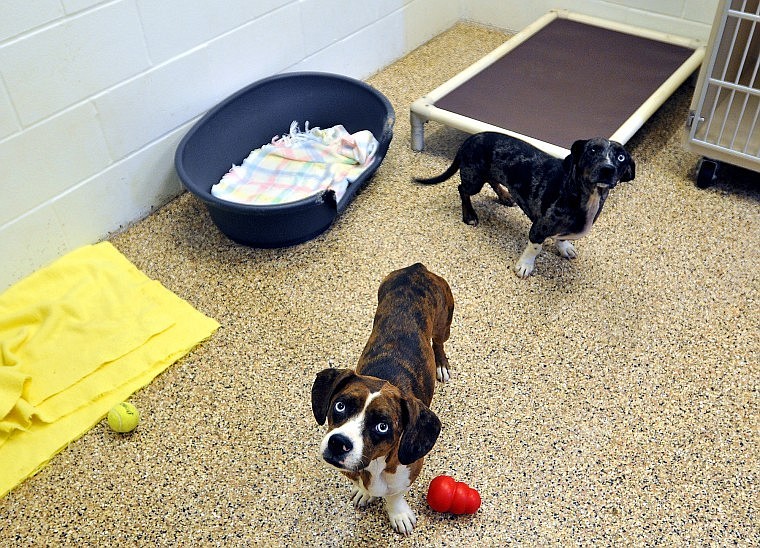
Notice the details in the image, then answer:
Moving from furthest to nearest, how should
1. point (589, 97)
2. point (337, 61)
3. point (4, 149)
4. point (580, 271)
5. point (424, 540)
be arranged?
Result: point (337, 61) → point (589, 97) → point (580, 271) → point (4, 149) → point (424, 540)

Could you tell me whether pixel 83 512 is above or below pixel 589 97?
below

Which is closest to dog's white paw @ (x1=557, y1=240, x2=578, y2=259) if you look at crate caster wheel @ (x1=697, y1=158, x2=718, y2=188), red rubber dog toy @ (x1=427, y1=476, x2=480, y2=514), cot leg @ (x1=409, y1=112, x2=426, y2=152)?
crate caster wheel @ (x1=697, y1=158, x2=718, y2=188)

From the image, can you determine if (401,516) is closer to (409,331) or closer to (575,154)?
(409,331)

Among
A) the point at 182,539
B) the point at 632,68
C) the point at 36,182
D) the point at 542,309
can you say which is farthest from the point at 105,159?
the point at 632,68

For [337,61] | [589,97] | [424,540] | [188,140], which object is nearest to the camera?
[424,540]

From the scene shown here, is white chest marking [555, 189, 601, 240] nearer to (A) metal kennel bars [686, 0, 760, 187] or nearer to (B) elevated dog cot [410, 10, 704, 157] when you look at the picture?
(B) elevated dog cot [410, 10, 704, 157]

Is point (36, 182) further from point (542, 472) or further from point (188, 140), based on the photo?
point (542, 472)

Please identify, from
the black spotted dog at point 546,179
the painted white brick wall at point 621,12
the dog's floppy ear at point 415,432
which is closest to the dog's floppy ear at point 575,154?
the black spotted dog at point 546,179

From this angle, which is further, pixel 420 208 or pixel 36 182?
pixel 420 208

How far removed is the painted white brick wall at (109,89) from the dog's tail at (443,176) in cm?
64

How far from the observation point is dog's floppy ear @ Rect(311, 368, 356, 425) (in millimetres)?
1166

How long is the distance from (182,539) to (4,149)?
1023 millimetres

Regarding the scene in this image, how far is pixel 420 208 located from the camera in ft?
7.01

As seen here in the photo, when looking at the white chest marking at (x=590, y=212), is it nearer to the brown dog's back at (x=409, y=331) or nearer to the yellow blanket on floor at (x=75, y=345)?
the brown dog's back at (x=409, y=331)
